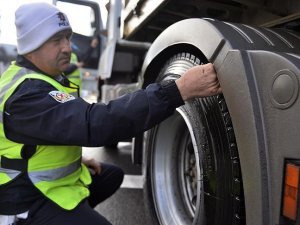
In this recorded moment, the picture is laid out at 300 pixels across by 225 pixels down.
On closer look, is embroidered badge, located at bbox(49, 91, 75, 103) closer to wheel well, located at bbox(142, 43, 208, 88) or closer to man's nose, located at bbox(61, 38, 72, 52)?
man's nose, located at bbox(61, 38, 72, 52)

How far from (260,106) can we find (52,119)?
80 cm

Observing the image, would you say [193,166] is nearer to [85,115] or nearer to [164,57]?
[164,57]

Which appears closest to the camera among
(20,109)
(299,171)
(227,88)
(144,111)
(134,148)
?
(299,171)

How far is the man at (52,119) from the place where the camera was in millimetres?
1566

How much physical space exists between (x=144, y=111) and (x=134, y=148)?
133cm

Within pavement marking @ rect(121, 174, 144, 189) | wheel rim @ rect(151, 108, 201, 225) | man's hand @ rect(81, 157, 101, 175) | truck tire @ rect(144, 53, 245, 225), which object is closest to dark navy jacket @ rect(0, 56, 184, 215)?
truck tire @ rect(144, 53, 245, 225)

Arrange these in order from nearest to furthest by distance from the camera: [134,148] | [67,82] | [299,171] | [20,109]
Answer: [299,171] < [20,109] < [67,82] < [134,148]

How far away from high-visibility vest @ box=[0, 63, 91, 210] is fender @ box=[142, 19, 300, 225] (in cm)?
75

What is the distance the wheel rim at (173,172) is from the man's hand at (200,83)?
23.1 inches

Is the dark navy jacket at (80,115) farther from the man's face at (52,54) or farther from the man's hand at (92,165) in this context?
the man's hand at (92,165)

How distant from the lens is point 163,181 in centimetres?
228

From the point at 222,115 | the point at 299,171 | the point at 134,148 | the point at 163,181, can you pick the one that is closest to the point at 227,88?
the point at 222,115

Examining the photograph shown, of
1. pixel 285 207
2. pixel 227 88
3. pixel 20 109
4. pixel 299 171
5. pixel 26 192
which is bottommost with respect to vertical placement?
pixel 26 192

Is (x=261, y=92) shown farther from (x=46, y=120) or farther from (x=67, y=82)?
(x=67, y=82)
